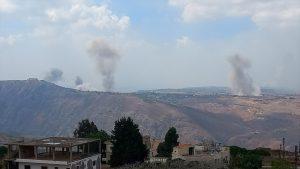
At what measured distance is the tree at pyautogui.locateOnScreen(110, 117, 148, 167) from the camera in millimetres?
46281

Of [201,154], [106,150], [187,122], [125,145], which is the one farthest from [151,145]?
[187,122]

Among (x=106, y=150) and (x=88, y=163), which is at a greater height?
(x=88, y=163)

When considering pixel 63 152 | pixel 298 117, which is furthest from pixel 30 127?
pixel 63 152

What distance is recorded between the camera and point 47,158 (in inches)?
1515

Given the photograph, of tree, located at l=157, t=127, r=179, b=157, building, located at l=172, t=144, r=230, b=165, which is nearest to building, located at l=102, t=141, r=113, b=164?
tree, located at l=157, t=127, r=179, b=157

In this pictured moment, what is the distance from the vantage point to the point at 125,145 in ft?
153

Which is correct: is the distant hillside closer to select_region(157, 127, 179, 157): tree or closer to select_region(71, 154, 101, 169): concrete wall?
select_region(157, 127, 179, 157): tree

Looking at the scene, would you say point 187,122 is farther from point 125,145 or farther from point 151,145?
point 125,145

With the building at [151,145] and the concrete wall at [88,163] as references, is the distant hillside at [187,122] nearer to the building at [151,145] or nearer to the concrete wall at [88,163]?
the building at [151,145]

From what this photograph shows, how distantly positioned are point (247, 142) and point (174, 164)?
330 ft

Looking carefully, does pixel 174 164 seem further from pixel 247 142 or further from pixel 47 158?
pixel 247 142

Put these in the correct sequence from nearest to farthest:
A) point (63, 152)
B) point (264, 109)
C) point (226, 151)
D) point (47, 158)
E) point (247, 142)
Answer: point (47, 158) → point (63, 152) → point (226, 151) → point (247, 142) → point (264, 109)

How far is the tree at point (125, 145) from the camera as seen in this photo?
1822 inches

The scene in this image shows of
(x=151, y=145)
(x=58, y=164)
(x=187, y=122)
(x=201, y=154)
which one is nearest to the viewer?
(x=58, y=164)
